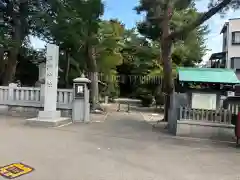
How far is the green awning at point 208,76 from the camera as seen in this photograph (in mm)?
9703

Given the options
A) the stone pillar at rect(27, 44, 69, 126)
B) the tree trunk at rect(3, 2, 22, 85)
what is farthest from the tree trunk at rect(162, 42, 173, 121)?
the tree trunk at rect(3, 2, 22, 85)

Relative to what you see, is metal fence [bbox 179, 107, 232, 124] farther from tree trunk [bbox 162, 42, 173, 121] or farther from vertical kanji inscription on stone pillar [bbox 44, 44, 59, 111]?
vertical kanji inscription on stone pillar [bbox 44, 44, 59, 111]

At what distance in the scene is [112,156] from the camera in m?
6.43

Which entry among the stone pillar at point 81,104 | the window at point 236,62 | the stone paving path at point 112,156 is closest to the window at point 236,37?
the window at point 236,62

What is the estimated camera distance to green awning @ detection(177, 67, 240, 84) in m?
9.70

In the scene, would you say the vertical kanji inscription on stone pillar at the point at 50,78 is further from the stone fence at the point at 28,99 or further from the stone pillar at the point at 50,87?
the stone fence at the point at 28,99

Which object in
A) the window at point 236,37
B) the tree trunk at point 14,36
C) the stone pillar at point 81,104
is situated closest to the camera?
the stone pillar at point 81,104

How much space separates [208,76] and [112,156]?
5.35 metres

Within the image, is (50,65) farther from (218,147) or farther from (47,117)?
(218,147)

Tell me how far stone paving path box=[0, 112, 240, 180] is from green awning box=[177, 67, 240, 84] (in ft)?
7.20

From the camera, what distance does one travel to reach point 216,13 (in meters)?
10.4

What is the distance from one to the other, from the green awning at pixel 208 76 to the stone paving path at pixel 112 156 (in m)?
2.20

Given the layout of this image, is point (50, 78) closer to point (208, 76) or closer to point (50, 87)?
point (50, 87)

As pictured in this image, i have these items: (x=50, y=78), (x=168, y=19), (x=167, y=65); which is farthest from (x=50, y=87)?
(x=168, y=19)
